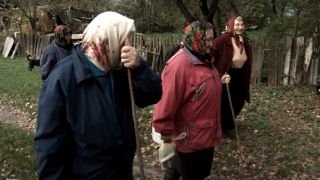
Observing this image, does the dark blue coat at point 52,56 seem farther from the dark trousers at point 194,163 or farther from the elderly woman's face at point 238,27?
the dark trousers at point 194,163

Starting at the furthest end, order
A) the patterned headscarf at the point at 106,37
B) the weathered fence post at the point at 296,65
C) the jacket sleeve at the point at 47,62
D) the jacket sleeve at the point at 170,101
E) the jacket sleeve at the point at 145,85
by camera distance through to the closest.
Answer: the weathered fence post at the point at 296,65 → the jacket sleeve at the point at 47,62 → the jacket sleeve at the point at 170,101 → the jacket sleeve at the point at 145,85 → the patterned headscarf at the point at 106,37

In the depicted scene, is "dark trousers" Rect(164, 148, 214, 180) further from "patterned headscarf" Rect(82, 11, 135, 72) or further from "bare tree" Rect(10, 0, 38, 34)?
"bare tree" Rect(10, 0, 38, 34)

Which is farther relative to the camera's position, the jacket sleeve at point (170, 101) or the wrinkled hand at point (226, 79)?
the wrinkled hand at point (226, 79)

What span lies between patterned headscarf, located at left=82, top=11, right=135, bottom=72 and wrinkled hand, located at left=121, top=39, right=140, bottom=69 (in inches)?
1.8

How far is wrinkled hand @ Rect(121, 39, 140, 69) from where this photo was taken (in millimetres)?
2234

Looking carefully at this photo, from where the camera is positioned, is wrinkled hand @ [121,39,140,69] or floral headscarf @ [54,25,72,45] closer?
wrinkled hand @ [121,39,140,69]

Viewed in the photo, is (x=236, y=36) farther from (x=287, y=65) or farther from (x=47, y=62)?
(x=287, y=65)

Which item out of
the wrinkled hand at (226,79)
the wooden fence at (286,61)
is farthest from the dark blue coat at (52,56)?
the wooden fence at (286,61)

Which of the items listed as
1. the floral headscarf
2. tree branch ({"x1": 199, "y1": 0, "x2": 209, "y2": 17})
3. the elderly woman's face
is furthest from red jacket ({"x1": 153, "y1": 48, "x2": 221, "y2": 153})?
tree branch ({"x1": 199, "y1": 0, "x2": 209, "y2": 17})

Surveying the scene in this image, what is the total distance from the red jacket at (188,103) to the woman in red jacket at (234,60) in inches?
83.1

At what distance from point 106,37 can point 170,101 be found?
1416 mm

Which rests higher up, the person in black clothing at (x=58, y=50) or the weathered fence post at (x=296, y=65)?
the person in black clothing at (x=58, y=50)

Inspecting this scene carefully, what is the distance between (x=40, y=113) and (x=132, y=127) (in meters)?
0.53

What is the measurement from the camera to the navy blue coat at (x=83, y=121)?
2246mm
